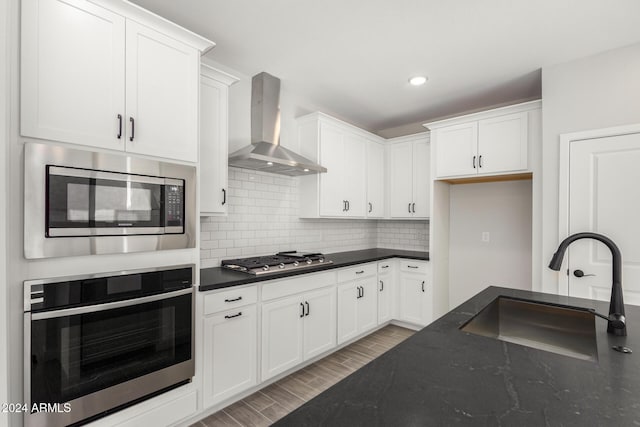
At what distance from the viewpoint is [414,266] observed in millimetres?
3861

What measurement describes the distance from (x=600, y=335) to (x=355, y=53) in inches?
97.0

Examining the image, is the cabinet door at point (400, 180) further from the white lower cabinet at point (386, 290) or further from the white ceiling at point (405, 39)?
the white ceiling at point (405, 39)

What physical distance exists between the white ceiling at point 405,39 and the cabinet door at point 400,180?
912 mm

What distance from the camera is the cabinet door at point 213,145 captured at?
2.38 meters

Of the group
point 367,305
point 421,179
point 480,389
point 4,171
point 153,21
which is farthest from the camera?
point 421,179

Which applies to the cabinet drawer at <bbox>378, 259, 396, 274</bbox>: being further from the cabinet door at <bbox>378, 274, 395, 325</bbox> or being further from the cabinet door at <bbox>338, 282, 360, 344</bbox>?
the cabinet door at <bbox>338, 282, 360, 344</bbox>

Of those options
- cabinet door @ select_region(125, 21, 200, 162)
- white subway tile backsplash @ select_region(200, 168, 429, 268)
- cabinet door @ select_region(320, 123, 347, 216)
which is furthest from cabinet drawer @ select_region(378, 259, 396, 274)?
cabinet door @ select_region(125, 21, 200, 162)

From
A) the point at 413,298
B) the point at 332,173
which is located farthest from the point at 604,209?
the point at 332,173

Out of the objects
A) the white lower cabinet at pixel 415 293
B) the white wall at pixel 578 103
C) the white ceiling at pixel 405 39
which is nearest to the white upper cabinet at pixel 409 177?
the white lower cabinet at pixel 415 293

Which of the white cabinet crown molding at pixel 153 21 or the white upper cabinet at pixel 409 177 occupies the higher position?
the white cabinet crown molding at pixel 153 21

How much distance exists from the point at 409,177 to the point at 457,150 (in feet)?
2.46

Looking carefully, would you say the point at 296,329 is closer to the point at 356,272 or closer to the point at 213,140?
the point at 356,272

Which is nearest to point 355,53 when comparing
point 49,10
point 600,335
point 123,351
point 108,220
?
point 49,10

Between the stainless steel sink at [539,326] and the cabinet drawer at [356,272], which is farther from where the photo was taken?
the cabinet drawer at [356,272]
